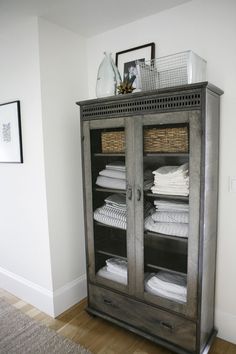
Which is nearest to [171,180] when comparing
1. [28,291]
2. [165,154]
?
[165,154]

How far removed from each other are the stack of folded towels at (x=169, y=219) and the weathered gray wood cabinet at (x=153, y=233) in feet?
0.15

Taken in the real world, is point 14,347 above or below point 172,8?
below

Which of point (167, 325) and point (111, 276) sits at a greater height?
point (111, 276)

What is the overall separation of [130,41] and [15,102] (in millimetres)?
1077

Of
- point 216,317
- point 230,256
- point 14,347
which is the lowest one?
point 14,347

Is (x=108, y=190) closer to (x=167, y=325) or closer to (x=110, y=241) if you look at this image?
(x=110, y=241)

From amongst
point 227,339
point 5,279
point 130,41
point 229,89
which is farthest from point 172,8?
point 5,279

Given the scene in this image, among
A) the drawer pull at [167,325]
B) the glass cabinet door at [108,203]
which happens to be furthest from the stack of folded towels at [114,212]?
the drawer pull at [167,325]

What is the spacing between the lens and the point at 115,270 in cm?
207

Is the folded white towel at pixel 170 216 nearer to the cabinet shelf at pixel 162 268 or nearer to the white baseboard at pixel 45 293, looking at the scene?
the cabinet shelf at pixel 162 268

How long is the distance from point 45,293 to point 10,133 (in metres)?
1.43

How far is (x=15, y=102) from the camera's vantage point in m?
2.21

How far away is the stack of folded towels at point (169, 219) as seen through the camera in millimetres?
1720

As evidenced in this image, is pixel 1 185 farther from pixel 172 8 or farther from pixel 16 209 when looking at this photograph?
pixel 172 8
